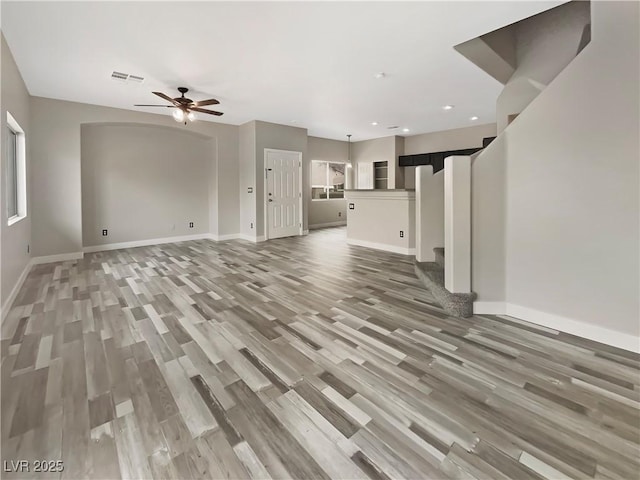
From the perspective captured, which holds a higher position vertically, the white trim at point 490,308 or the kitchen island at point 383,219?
the kitchen island at point 383,219

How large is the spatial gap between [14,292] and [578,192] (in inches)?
232

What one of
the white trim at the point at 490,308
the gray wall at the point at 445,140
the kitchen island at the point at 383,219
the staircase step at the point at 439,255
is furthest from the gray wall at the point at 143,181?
the white trim at the point at 490,308

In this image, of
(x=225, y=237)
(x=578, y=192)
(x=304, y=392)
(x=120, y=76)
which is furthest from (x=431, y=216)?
(x=225, y=237)

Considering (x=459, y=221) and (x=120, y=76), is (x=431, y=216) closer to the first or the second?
(x=459, y=221)

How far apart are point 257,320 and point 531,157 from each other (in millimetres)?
2975

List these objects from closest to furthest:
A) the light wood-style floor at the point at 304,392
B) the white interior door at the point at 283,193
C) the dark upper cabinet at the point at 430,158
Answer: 1. the light wood-style floor at the point at 304,392
2. the white interior door at the point at 283,193
3. the dark upper cabinet at the point at 430,158

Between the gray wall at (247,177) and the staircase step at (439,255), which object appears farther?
the gray wall at (247,177)

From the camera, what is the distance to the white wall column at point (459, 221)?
10.0 ft

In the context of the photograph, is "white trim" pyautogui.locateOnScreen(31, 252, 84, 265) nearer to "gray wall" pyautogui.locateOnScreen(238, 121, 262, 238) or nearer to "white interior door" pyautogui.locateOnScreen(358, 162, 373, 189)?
"gray wall" pyautogui.locateOnScreen(238, 121, 262, 238)

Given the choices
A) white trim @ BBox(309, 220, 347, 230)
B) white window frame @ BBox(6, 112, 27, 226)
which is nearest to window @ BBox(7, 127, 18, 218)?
white window frame @ BBox(6, 112, 27, 226)

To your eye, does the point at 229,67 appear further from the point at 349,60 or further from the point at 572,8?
the point at 572,8

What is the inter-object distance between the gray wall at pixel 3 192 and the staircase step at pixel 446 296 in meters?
4.43

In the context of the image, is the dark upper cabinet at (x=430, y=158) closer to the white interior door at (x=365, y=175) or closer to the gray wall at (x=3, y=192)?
the white interior door at (x=365, y=175)

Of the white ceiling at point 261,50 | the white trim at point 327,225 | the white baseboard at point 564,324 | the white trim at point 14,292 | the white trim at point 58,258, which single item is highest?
the white ceiling at point 261,50
